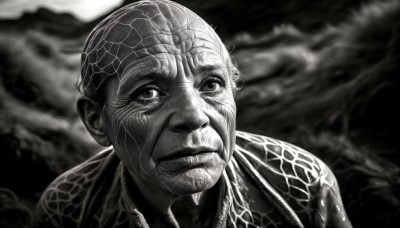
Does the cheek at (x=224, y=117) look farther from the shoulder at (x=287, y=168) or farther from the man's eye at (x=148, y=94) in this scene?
the shoulder at (x=287, y=168)

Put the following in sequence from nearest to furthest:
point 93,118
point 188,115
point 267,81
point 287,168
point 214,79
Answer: point 188,115 < point 214,79 < point 93,118 < point 287,168 < point 267,81

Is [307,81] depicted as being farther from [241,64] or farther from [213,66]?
[213,66]

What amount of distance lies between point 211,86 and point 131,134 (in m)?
0.22

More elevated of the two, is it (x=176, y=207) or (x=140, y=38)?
(x=140, y=38)

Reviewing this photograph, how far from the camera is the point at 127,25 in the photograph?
127cm

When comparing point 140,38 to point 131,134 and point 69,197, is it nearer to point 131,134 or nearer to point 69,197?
point 131,134

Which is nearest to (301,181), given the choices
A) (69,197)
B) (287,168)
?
(287,168)

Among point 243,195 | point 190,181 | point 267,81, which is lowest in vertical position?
point 267,81

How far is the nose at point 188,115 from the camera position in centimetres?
116

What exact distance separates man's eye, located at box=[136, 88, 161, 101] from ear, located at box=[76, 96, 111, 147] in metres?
0.18

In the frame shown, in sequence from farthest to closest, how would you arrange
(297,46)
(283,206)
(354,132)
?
(297,46), (354,132), (283,206)

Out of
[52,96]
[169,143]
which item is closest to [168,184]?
[169,143]

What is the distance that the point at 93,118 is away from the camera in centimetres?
140

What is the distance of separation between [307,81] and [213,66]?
1.57 metres
